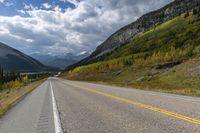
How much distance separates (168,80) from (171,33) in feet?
513

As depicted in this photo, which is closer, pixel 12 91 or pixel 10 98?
pixel 10 98

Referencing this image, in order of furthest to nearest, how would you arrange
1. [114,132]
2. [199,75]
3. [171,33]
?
1. [171,33]
2. [199,75]
3. [114,132]

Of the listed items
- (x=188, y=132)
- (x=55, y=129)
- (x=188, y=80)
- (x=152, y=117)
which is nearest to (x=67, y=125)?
(x=55, y=129)

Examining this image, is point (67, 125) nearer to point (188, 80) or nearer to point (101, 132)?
point (101, 132)

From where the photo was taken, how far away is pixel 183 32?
600ft

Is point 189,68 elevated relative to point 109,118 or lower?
elevated

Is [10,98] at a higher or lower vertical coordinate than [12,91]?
lower

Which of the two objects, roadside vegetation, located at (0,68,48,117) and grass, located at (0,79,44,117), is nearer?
grass, located at (0,79,44,117)

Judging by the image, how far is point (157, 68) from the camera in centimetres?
7075

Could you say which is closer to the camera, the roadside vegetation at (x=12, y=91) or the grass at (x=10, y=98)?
the grass at (x=10, y=98)

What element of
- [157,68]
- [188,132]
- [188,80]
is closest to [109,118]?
[188,132]

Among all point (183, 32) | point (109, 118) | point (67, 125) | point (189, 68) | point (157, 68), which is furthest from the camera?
point (183, 32)

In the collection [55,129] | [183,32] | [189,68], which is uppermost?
[183,32]

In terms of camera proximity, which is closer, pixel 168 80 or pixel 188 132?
pixel 188 132
